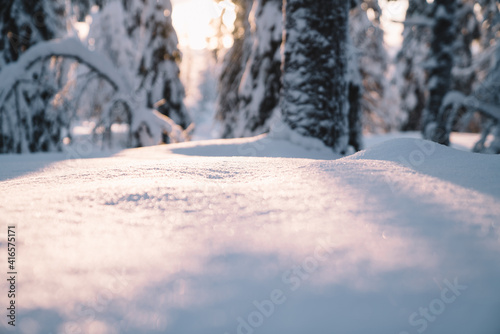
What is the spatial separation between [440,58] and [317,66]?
506 centimetres

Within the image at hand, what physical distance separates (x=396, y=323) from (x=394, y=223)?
32 centimetres

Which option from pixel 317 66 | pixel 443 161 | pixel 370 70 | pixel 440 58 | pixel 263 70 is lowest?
pixel 443 161

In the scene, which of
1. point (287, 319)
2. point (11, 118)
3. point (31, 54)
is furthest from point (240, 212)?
point (11, 118)

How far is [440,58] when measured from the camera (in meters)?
6.46

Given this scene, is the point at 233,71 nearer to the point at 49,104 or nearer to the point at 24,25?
the point at 49,104

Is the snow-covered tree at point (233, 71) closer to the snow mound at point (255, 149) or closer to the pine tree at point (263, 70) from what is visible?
the pine tree at point (263, 70)

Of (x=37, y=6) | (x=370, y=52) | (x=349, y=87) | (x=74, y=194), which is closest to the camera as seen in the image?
(x=74, y=194)

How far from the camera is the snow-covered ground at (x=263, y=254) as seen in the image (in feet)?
2.19

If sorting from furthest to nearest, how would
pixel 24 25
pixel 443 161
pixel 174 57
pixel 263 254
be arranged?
pixel 174 57, pixel 24 25, pixel 443 161, pixel 263 254

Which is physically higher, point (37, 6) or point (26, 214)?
point (37, 6)

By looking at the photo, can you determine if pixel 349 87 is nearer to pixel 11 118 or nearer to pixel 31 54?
pixel 31 54

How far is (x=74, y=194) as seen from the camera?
3.73ft

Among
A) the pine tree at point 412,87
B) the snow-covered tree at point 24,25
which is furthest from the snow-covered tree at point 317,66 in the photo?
the pine tree at point 412,87

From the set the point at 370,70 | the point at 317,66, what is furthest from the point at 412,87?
the point at 317,66
